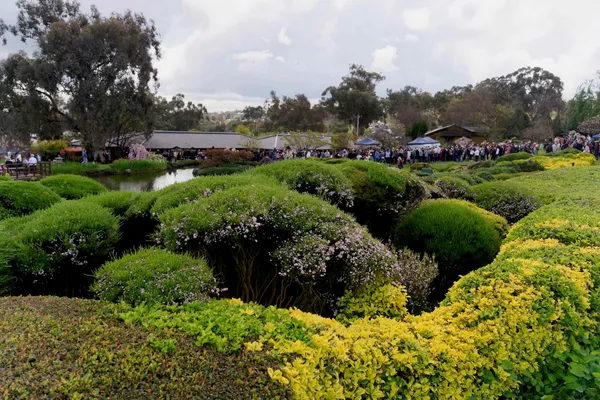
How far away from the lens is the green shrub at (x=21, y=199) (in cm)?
706

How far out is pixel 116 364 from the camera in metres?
2.42

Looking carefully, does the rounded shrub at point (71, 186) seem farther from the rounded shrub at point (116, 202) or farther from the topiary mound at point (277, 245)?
the topiary mound at point (277, 245)

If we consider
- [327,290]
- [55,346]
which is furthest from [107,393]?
[327,290]

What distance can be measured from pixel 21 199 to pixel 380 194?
614 centimetres

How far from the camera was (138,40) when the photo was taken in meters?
34.4

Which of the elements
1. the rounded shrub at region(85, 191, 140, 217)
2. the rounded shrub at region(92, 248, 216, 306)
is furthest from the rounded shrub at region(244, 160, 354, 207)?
the rounded shrub at region(92, 248, 216, 306)

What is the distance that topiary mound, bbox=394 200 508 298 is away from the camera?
6.71 metres

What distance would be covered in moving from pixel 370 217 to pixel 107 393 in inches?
235

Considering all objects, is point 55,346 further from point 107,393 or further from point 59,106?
point 59,106

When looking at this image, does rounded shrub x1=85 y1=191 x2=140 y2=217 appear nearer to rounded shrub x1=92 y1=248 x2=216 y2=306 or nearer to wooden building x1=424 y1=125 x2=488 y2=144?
rounded shrub x1=92 y1=248 x2=216 y2=306

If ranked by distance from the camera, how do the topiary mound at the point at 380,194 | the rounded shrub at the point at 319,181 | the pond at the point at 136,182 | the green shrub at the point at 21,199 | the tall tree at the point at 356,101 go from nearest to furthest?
the rounded shrub at the point at 319,181 → the green shrub at the point at 21,199 → the topiary mound at the point at 380,194 → the pond at the point at 136,182 → the tall tree at the point at 356,101

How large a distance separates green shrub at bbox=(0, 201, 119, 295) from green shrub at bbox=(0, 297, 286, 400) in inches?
77.7

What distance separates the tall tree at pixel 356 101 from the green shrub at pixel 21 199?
56.6 metres

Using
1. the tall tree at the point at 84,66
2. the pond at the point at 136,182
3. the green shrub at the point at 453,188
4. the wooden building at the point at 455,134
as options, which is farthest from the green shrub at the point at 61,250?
the wooden building at the point at 455,134
